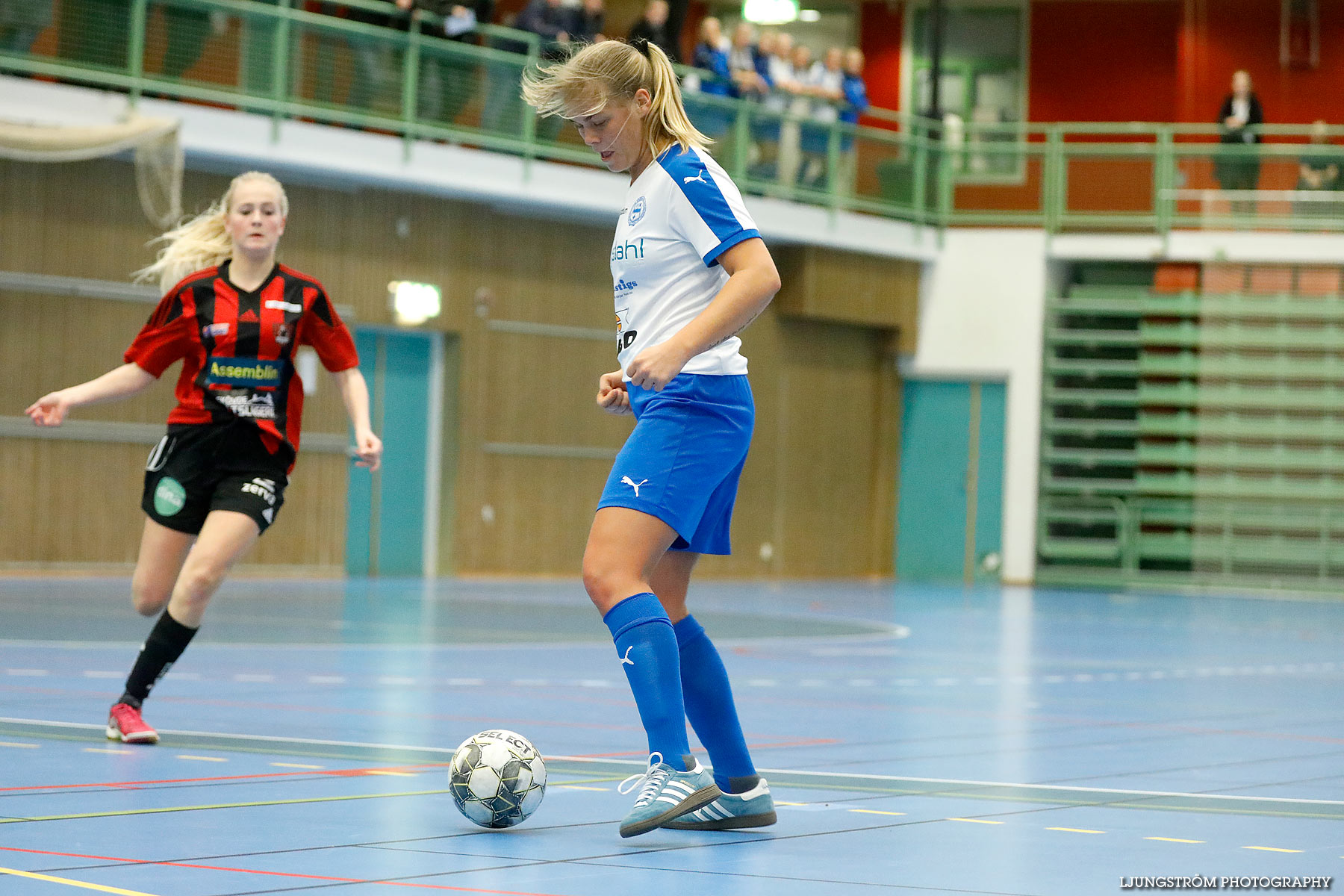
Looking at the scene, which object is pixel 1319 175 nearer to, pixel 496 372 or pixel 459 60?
pixel 496 372

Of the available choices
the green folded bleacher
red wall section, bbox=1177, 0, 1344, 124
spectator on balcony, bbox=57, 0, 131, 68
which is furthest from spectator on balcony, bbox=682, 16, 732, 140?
red wall section, bbox=1177, 0, 1344, 124

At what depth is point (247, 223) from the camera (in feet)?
21.2

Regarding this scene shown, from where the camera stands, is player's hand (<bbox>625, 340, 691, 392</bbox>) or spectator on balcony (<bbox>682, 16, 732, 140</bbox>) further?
spectator on balcony (<bbox>682, 16, 732, 140</bbox>)

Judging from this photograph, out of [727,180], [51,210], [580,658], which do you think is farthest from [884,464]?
[727,180]

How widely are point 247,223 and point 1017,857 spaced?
3.61 metres

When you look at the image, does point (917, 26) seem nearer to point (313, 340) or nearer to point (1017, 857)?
point (313, 340)

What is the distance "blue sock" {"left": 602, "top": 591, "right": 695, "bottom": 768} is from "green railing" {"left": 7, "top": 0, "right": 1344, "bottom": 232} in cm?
1295

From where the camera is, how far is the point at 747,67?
2211 centimetres

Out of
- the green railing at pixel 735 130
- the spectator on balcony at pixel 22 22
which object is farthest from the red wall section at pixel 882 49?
the spectator on balcony at pixel 22 22

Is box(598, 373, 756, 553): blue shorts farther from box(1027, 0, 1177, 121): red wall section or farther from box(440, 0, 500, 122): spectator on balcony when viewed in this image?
box(1027, 0, 1177, 121): red wall section

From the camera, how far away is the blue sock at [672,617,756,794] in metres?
4.74

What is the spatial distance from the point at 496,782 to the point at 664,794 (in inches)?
17.0

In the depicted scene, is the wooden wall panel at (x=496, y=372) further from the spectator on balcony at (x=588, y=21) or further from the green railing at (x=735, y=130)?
the spectator on balcony at (x=588, y=21)

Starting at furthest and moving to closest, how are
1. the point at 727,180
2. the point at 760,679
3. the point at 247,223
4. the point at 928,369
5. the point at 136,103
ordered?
the point at 928,369 < the point at 136,103 < the point at 760,679 < the point at 247,223 < the point at 727,180
